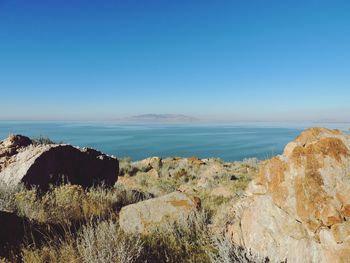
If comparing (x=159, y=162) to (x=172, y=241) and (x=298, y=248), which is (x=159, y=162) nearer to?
(x=172, y=241)

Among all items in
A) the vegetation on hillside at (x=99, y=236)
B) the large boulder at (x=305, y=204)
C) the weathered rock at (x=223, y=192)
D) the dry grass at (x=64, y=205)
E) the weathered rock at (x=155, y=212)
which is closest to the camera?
the large boulder at (x=305, y=204)

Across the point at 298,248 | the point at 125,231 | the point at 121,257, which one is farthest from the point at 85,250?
the point at 298,248

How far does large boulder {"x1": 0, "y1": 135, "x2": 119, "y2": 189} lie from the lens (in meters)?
8.12

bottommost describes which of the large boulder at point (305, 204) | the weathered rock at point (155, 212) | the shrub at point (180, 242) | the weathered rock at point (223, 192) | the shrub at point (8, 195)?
the weathered rock at point (223, 192)

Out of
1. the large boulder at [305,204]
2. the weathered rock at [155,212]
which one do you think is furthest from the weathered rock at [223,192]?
the large boulder at [305,204]

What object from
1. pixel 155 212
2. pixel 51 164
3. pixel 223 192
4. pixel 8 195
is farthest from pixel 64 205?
pixel 223 192

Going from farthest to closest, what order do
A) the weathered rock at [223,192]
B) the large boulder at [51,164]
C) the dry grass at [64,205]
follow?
the weathered rock at [223,192] < the large boulder at [51,164] < the dry grass at [64,205]

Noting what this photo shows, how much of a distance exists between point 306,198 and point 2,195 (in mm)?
6257

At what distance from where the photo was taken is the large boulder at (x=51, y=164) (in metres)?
8.12

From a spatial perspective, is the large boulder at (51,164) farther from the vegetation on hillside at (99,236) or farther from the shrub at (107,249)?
the shrub at (107,249)

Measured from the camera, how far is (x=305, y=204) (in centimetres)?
351

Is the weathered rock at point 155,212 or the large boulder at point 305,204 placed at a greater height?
the large boulder at point 305,204

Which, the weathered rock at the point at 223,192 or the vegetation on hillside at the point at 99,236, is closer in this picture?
the vegetation on hillside at the point at 99,236

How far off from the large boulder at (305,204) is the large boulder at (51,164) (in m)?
5.93
